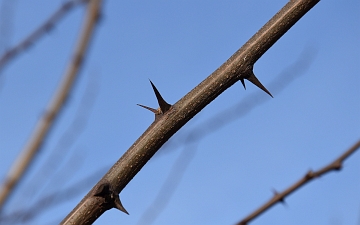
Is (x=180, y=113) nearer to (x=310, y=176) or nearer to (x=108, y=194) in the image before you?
(x=108, y=194)

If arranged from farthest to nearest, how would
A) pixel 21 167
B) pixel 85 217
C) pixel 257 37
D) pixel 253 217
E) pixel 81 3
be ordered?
pixel 81 3
pixel 21 167
pixel 253 217
pixel 257 37
pixel 85 217

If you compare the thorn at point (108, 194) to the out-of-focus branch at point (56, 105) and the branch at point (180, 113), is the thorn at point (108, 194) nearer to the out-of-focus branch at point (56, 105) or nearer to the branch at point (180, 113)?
the branch at point (180, 113)

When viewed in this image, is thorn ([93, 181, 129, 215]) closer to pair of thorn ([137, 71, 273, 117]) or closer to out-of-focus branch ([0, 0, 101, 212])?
pair of thorn ([137, 71, 273, 117])

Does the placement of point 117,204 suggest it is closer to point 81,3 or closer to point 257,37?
point 257,37

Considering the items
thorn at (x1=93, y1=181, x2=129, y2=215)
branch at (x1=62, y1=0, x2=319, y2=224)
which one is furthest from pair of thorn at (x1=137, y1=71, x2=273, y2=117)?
thorn at (x1=93, y1=181, x2=129, y2=215)

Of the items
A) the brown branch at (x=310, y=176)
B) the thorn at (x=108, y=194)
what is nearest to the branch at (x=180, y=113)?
the thorn at (x=108, y=194)

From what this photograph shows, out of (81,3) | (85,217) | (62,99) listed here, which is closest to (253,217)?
(85,217)

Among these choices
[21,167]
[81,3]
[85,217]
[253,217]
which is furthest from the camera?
[81,3]

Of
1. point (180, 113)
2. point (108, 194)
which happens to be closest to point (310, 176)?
point (180, 113)
